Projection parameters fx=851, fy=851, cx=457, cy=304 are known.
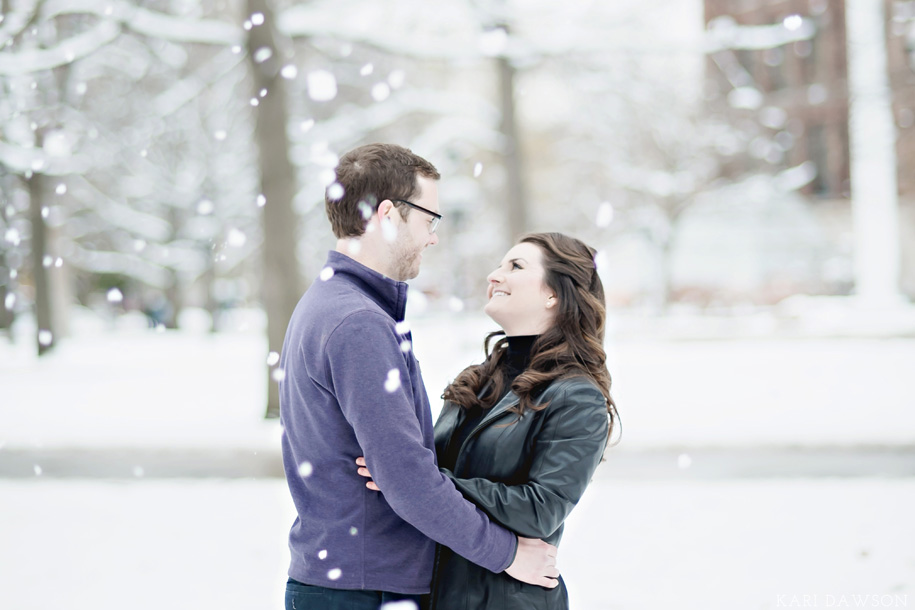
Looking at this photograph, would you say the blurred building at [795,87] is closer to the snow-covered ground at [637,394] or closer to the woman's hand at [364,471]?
the snow-covered ground at [637,394]

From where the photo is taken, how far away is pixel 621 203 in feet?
109

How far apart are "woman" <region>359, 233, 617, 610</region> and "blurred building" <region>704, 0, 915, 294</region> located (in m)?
25.7

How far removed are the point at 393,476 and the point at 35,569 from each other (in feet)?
13.6

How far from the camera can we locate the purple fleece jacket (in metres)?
1.84

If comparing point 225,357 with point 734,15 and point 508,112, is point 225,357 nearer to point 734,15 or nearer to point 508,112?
point 508,112

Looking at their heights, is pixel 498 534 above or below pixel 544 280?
below

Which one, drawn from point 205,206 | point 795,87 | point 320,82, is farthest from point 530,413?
point 795,87

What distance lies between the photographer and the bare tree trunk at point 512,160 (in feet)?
41.2

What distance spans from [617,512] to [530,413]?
4.23m

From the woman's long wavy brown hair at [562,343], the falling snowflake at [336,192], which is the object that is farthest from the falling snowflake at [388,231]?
the woman's long wavy brown hair at [562,343]

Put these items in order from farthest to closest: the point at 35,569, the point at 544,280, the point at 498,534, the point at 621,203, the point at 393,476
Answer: the point at 621,203
the point at 35,569
the point at 544,280
the point at 498,534
the point at 393,476

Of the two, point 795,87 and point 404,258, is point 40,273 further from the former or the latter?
point 795,87

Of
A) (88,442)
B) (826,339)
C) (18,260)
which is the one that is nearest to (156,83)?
Answer: (18,260)

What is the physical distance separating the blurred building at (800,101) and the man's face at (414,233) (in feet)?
85.3
